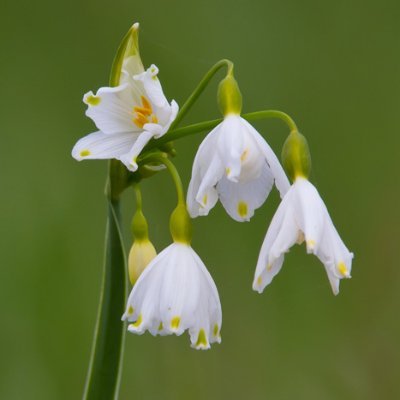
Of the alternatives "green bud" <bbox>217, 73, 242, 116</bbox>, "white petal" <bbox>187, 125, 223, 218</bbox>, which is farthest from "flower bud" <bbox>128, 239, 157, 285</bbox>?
"green bud" <bbox>217, 73, 242, 116</bbox>

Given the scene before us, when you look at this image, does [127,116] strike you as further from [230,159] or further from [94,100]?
[230,159]

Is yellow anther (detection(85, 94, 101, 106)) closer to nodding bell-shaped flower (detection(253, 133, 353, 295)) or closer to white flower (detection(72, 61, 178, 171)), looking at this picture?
white flower (detection(72, 61, 178, 171))

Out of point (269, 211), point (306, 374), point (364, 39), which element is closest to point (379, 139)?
point (364, 39)

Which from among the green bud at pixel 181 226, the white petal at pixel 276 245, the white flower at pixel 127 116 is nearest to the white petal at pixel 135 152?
the white flower at pixel 127 116

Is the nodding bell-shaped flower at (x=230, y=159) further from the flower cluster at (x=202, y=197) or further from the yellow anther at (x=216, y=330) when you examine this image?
the yellow anther at (x=216, y=330)

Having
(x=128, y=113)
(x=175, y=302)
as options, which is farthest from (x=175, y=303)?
(x=128, y=113)

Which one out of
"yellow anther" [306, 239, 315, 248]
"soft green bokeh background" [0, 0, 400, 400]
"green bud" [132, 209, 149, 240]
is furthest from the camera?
"soft green bokeh background" [0, 0, 400, 400]
